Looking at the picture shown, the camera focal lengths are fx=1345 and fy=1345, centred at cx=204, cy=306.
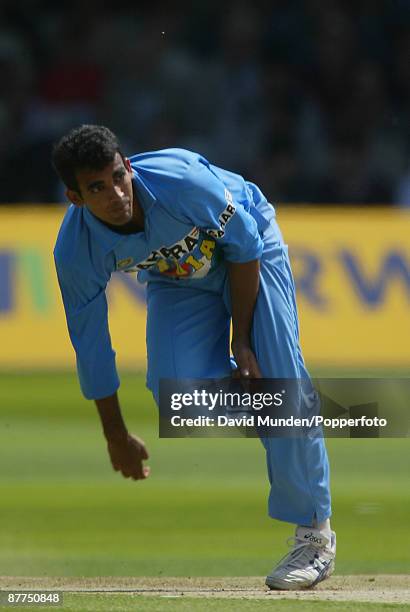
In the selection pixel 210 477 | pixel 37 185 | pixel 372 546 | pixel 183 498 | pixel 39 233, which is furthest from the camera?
pixel 37 185

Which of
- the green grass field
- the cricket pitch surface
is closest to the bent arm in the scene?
the cricket pitch surface

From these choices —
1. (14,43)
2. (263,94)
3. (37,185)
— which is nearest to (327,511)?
(37,185)

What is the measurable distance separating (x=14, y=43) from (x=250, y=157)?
10.00 feet

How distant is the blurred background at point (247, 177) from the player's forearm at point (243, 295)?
1.12 meters

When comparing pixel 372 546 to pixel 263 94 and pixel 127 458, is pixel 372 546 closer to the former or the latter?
pixel 127 458

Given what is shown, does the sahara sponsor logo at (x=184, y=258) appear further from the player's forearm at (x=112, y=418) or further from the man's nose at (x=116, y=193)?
the player's forearm at (x=112, y=418)

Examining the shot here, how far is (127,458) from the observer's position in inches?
207

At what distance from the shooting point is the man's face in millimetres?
4691

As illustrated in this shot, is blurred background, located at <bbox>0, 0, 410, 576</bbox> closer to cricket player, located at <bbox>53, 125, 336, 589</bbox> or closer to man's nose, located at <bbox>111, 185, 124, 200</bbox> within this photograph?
cricket player, located at <bbox>53, 125, 336, 589</bbox>

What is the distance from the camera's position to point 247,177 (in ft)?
45.2

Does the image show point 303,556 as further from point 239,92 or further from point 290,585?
point 239,92

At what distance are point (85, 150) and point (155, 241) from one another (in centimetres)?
51

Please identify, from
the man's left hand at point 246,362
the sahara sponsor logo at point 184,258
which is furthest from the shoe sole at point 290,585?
the sahara sponsor logo at point 184,258

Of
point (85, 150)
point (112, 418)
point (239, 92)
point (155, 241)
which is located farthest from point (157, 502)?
point (239, 92)
